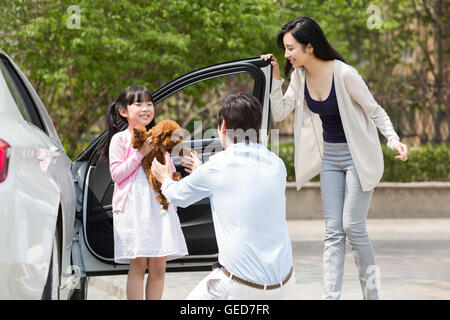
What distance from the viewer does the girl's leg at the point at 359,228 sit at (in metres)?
5.23

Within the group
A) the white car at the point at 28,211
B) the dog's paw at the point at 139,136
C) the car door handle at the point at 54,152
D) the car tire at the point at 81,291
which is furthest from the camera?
the car tire at the point at 81,291

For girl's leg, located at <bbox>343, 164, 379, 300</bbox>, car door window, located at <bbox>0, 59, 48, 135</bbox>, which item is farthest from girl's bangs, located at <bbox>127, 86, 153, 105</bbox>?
girl's leg, located at <bbox>343, 164, 379, 300</bbox>

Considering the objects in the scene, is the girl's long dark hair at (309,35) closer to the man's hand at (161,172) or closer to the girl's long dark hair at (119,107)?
the girl's long dark hair at (119,107)

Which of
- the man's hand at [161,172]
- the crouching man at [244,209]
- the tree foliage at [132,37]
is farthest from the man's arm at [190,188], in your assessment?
the tree foliage at [132,37]

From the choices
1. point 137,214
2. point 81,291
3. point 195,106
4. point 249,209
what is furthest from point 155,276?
point 195,106

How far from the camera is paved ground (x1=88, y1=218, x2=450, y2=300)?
7273 millimetres

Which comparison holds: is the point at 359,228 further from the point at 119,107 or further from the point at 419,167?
the point at 419,167

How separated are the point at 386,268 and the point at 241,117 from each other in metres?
5.72

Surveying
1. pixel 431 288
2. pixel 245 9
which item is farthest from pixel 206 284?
pixel 245 9

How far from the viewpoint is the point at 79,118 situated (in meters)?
14.1

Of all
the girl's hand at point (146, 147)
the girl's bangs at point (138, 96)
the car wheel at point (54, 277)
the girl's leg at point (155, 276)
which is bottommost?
the girl's leg at point (155, 276)

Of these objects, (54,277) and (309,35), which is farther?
(309,35)

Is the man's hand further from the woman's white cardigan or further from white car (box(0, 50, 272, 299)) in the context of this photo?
the woman's white cardigan

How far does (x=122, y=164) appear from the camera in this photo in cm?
504
